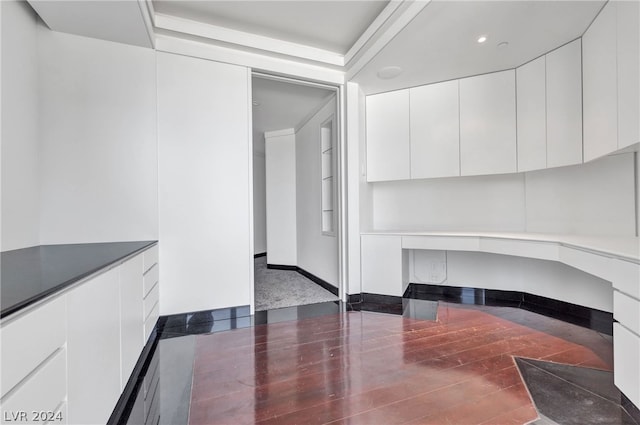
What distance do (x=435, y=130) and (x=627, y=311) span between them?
249cm

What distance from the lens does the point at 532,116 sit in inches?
115

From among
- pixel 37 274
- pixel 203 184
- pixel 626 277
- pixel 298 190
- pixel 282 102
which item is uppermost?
pixel 282 102

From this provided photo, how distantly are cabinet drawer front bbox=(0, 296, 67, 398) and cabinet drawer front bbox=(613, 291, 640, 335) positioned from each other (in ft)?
7.88

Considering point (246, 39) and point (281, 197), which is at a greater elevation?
point (246, 39)

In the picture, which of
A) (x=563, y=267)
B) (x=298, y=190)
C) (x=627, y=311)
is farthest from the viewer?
(x=298, y=190)

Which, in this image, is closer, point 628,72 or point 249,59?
point 628,72

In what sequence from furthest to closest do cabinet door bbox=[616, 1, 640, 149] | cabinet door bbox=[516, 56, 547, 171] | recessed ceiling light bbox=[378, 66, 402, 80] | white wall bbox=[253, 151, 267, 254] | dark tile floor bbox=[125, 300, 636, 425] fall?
white wall bbox=[253, 151, 267, 254] → recessed ceiling light bbox=[378, 66, 402, 80] → cabinet door bbox=[516, 56, 547, 171] → cabinet door bbox=[616, 1, 640, 149] → dark tile floor bbox=[125, 300, 636, 425]

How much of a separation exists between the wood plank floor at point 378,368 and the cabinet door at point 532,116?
161 cm

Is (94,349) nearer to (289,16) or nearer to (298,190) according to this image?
(289,16)

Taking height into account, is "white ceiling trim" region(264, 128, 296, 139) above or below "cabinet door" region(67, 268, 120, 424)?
above

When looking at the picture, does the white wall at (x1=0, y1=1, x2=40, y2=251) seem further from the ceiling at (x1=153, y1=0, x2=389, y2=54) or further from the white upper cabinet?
the white upper cabinet

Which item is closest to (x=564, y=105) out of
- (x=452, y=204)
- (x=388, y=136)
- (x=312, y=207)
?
(x=452, y=204)

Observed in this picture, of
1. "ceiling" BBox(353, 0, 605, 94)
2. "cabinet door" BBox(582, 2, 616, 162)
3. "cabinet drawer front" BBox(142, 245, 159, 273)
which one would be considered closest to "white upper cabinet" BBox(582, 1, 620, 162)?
"cabinet door" BBox(582, 2, 616, 162)

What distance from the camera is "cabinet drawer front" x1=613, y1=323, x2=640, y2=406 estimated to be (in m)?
1.37
